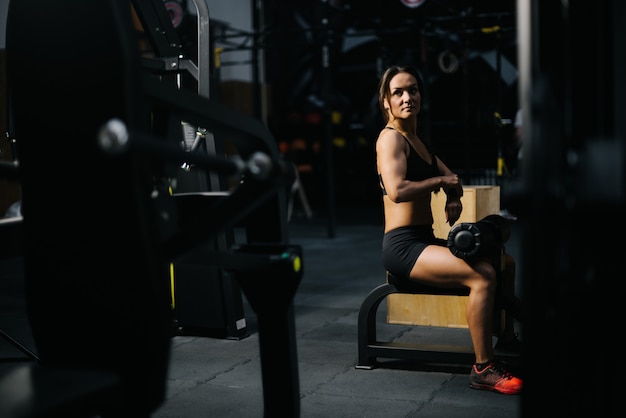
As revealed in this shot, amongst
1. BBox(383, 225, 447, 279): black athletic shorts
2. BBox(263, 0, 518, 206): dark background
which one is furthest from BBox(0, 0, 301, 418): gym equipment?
BBox(263, 0, 518, 206): dark background

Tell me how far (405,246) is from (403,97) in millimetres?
635

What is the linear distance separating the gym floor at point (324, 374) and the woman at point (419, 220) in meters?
0.18

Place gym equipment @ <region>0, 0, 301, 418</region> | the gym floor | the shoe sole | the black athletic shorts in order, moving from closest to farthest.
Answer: gym equipment @ <region>0, 0, 301, 418</region> < the gym floor < the shoe sole < the black athletic shorts

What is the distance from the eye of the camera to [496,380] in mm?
3209

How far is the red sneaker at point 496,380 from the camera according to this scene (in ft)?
10.5

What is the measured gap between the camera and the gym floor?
10.0 ft

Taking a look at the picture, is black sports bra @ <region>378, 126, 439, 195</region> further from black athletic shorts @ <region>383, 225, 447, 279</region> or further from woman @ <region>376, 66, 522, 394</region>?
black athletic shorts @ <region>383, 225, 447, 279</region>

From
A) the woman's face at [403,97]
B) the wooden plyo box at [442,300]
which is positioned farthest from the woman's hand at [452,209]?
the wooden plyo box at [442,300]

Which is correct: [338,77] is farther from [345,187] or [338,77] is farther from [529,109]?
[529,109]

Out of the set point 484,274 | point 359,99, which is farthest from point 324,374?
point 359,99

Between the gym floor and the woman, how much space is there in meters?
0.18

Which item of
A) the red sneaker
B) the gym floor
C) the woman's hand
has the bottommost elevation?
the gym floor

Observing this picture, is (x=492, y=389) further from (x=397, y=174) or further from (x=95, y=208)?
(x=95, y=208)

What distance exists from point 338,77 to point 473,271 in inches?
404
